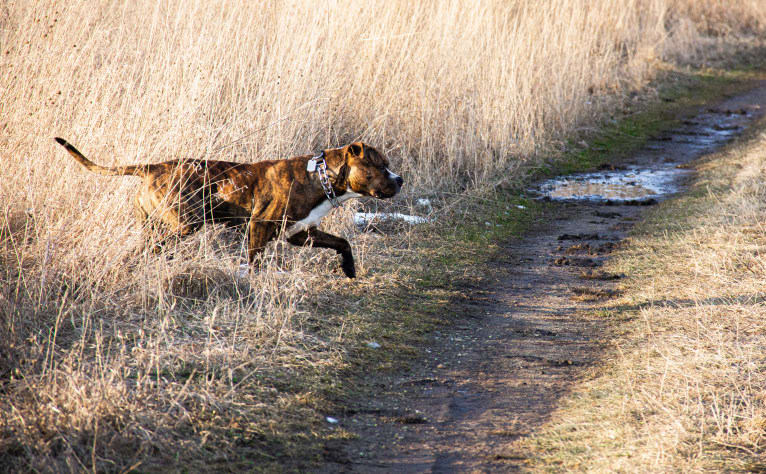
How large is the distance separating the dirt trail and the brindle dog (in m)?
1.09

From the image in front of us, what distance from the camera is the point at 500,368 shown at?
4191 millimetres

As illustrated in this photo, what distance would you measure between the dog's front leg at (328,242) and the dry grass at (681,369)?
1.75 metres

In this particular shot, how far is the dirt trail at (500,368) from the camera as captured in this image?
3247 millimetres

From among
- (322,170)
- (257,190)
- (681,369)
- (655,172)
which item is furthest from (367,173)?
(655,172)

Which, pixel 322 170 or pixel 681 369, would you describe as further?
pixel 322 170

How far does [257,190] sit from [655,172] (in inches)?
247

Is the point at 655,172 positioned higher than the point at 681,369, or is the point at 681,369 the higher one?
the point at 655,172

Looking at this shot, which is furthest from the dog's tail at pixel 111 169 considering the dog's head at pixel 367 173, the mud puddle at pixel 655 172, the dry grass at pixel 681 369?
the mud puddle at pixel 655 172

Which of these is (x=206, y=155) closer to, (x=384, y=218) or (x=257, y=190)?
(x=257, y=190)

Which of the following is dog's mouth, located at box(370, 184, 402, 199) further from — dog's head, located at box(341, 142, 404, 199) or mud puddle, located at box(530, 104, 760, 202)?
mud puddle, located at box(530, 104, 760, 202)

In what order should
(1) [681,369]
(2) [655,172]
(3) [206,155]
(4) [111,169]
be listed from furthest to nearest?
(2) [655,172] < (3) [206,155] < (4) [111,169] < (1) [681,369]

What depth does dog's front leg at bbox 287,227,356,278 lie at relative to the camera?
188 inches

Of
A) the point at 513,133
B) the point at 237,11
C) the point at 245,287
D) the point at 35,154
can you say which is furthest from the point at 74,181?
the point at 513,133

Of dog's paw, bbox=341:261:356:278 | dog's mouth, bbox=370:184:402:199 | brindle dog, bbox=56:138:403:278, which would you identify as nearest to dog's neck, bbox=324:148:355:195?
brindle dog, bbox=56:138:403:278
